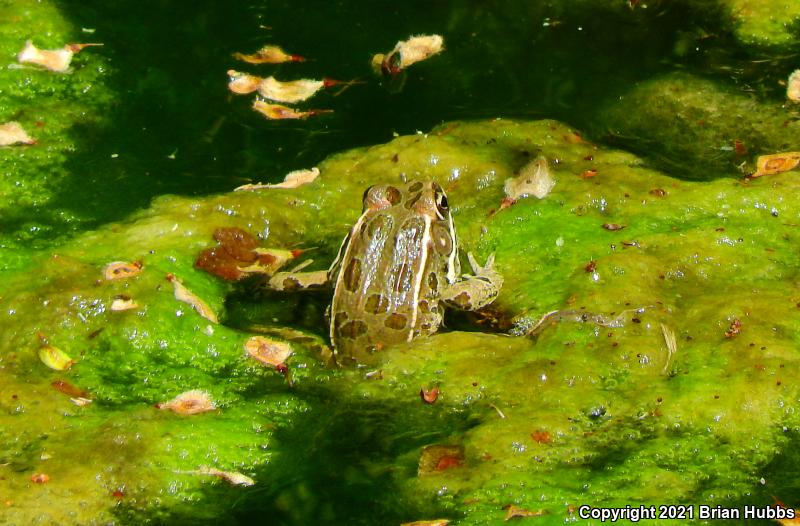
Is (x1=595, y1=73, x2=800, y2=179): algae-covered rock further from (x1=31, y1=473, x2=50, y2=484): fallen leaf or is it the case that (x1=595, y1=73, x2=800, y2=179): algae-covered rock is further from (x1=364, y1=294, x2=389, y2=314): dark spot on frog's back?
(x1=31, y1=473, x2=50, y2=484): fallen leaf

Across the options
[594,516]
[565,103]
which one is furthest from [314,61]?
[594,516]

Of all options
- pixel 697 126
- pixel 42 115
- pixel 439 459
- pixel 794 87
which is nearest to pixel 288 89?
pixel 42 115

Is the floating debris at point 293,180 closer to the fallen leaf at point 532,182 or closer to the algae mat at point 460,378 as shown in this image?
the algae mat at point 460,378

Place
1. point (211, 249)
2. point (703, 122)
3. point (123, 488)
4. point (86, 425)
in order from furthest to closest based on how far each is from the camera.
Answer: point (703, 122) → point (211, 249) → point (86, 425) → point (123, 488)

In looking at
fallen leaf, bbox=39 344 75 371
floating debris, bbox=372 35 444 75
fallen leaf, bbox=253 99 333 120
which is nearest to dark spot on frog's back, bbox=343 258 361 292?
fallen leaf, bbox=39 344 75 371

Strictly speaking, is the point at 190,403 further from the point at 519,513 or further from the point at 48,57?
the point at 48,57

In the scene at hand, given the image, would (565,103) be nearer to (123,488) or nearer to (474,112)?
(474,112)
